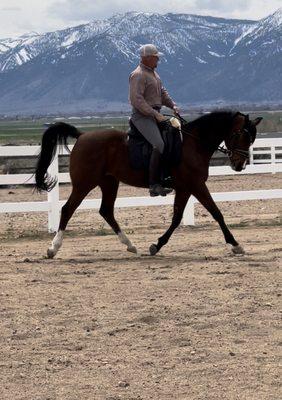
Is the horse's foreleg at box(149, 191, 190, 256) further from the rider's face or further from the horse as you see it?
the rider's face

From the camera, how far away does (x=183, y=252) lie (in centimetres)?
1211

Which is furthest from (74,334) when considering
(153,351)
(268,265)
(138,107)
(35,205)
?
(35,205)

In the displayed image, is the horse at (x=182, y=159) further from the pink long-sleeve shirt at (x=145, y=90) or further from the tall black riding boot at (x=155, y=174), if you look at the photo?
the pink long-sleeve shirt at (x=145, y=90)

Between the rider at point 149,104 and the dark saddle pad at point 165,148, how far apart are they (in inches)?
4.1

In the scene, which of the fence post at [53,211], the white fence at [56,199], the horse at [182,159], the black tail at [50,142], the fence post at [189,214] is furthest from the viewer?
the fence post at [189,214]

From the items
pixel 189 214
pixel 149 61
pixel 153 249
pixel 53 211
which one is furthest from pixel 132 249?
pixel 189 214

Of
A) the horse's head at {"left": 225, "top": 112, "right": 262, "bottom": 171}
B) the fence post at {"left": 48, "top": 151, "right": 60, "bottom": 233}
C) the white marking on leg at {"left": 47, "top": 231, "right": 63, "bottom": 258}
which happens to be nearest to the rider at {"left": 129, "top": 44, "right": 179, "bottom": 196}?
the horse's head at {"left": 225, "top": 112, "right": 262, "bottom": 171}

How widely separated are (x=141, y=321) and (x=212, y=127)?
4.60 meters

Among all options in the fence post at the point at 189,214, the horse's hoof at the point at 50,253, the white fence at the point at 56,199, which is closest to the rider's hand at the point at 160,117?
the horse's hoof at the point at 50,253

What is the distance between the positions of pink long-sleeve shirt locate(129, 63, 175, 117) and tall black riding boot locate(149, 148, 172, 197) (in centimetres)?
47

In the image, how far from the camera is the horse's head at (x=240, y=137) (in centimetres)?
1181

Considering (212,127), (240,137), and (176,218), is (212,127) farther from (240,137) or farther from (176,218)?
(176,218)

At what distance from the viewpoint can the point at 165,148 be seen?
1146 centimetres

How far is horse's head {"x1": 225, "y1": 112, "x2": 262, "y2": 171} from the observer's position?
1181 centimetres
